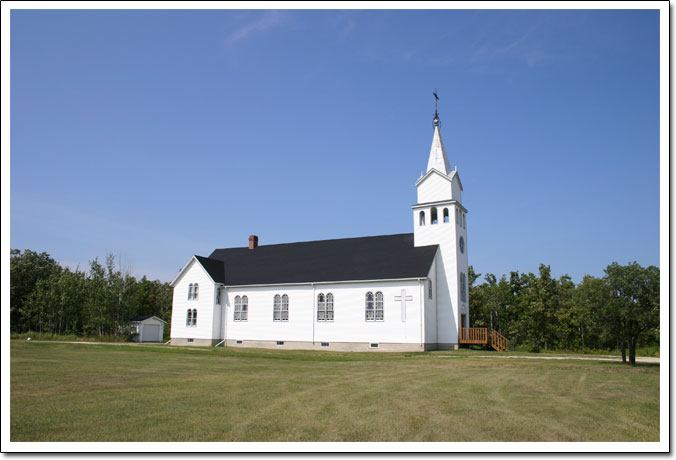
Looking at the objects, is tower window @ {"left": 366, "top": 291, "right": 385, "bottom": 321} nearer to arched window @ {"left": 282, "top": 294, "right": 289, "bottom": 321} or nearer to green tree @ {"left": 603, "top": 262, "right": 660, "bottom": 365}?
arched window @ {"left": 282, "top": 294, "right": 289, "bottom": 321}

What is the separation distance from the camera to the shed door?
52966 millimetres

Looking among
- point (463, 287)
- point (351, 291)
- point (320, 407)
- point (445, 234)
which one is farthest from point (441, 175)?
point (320, 407)

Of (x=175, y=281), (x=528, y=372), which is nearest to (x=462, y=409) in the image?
(x=528, y=372)

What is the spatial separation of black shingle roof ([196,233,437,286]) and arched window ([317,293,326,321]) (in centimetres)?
142

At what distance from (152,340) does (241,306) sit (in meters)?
17.0

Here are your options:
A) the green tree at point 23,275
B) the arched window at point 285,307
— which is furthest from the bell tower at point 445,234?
the green tree at point 23,275

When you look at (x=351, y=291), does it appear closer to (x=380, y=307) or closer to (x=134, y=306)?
(x=380, y=307)

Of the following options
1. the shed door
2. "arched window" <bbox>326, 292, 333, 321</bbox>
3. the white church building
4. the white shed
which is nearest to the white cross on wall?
the white church building

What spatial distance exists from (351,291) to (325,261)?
4930 millimetres

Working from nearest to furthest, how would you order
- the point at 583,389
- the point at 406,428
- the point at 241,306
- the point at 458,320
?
the point at 406,428 → the point at 583,389 → the point at 458,320 → the point at 241,306

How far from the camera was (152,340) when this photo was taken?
5416 centimetres

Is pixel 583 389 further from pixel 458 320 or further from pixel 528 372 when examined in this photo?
pixel 458 320

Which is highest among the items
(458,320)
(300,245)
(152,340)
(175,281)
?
(300,245)

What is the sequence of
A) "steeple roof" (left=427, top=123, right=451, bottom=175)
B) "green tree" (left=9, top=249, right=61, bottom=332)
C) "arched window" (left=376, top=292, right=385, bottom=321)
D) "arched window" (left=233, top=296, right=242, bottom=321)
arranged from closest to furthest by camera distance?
"arched window" (left=376, top=292, right=385, bottom=321) → "steeple roof" (left=427, top=123, right=451, bottom=175) → "arched window" (left=233, top=296, right=242, bottom=321) → "green tree" (left=9, top=249, right=61, bottom=332)
